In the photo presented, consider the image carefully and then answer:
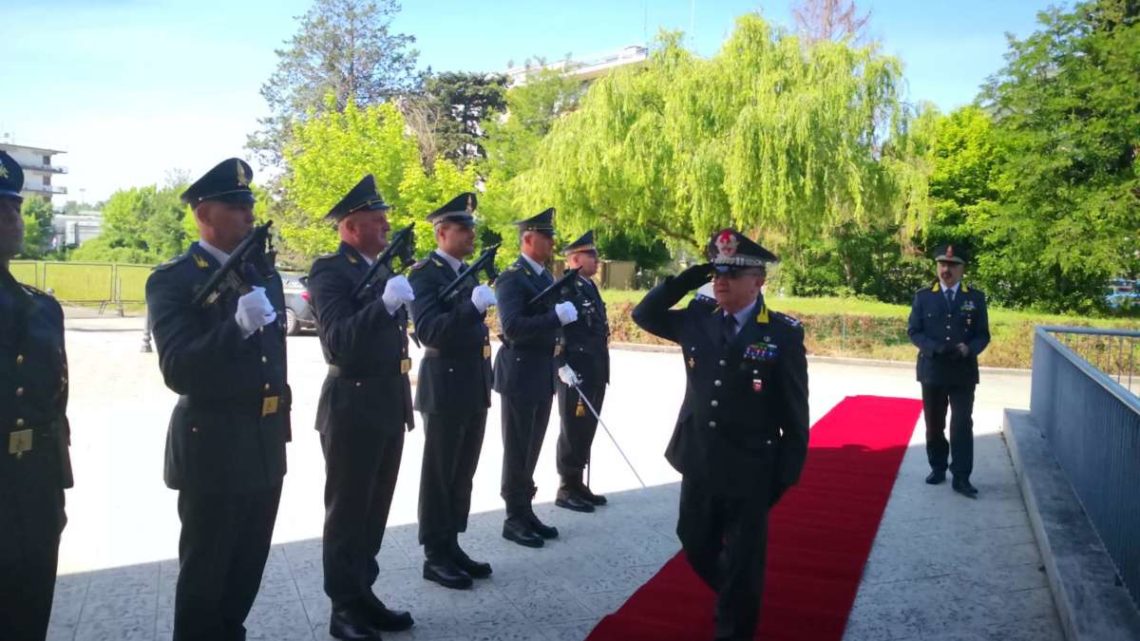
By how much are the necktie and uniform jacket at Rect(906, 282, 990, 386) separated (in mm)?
4028

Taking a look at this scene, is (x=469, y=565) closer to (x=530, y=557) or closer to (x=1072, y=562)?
(x=530, y=557)

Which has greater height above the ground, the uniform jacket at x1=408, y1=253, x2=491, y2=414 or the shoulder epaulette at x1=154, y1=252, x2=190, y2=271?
the shoulder epaulette at x1=154, y1=252, x2=190, y2=271

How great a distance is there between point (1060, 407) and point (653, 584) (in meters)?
4.40

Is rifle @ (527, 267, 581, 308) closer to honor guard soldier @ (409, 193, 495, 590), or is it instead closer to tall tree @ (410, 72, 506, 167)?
honor guard soldier @ (409, 193, 495, 590)

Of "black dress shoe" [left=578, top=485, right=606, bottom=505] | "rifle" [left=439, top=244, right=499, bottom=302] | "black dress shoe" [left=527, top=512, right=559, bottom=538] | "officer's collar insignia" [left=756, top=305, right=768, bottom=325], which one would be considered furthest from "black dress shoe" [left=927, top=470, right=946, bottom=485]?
"rifle" [left=439, top=244, right=499, bottom=302]

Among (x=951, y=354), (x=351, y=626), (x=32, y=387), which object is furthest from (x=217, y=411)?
(x=951, y=354)

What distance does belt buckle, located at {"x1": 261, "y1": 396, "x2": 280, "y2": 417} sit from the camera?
11.6 ft

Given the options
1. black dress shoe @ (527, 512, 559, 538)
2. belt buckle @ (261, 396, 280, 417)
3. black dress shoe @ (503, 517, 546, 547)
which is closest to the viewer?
belt buckle @ (261, 396, 280, 417)

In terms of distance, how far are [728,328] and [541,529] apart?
99.5 inches

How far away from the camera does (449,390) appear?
5020 millimetres

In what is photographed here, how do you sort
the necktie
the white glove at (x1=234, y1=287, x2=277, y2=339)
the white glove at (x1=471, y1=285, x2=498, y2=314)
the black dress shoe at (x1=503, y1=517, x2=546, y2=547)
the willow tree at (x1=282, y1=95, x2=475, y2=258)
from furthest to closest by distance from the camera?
the willow tree at (x1=282, y1=95, x2=475, y2=258), the black dress shoe at (x1=503, y1=517, x2=546, y2=547), the white glove at (x1=471, y1=285, x2=498, y2=314), the necktie, the white glove at (x1=234, y1=287, x2=277, y2=339)

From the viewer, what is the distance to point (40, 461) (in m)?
2.96

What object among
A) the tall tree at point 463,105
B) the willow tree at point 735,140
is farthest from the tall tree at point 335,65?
the willow tree at point 735,140

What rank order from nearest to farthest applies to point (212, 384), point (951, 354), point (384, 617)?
point (212, 384), point (384, 617), point (951, 354)
